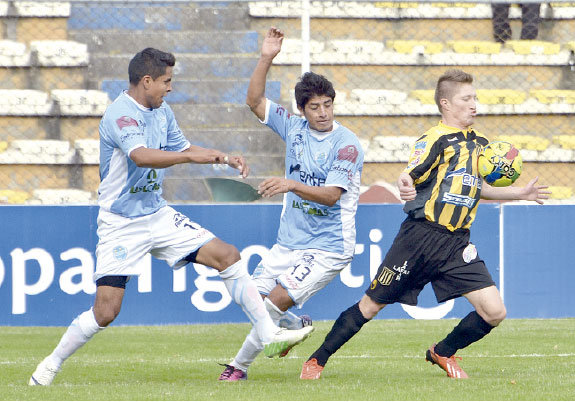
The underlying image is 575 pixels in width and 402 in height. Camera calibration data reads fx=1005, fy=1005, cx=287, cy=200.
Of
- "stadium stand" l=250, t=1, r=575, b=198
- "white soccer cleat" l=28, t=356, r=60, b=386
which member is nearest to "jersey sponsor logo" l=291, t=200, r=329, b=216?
"white soccer cleat" l=28, t=356, r=60, b=386

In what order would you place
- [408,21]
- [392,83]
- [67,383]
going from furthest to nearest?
[408,21] → [392,83] → [67,383]

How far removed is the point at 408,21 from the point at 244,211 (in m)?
5.63

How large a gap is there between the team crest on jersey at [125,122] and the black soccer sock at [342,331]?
65.9 inches

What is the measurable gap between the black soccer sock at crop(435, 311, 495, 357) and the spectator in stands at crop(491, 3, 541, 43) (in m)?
8.42

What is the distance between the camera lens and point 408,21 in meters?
13.9

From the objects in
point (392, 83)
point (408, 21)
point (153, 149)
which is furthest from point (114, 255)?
point (408, 21)

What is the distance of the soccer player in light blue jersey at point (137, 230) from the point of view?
569cm

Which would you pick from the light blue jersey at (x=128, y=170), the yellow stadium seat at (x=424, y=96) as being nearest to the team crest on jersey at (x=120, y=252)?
the light blue jersey at (x=128, y=170)

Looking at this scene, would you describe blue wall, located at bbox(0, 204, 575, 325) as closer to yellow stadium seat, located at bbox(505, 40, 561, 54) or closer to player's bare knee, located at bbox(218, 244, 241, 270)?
player's bare knee, located at bbox(218, 244, 241, 270)

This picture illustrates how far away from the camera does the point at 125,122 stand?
5633 mm

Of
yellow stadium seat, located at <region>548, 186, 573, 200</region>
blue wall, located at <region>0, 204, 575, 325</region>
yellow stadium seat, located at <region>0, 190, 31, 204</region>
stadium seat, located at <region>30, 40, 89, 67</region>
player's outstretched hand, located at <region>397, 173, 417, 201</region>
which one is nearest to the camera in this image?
player's outstretched hand, located at <region>397, 173, 417, 201</region>

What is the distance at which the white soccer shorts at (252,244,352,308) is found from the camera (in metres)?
5.93

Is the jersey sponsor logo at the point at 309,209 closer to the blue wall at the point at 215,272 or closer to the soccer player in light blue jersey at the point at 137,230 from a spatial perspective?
the soccer player in light blue jersey at the point at 137,230

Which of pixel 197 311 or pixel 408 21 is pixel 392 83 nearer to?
pixel 408 21
